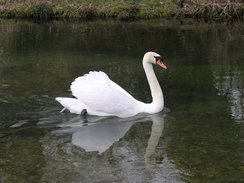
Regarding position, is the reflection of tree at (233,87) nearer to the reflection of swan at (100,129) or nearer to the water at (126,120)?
the water at (126,120)

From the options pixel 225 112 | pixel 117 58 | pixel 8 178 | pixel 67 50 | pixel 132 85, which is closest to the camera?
pixel 8 178

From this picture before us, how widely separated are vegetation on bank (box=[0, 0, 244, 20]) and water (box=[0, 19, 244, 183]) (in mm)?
6017

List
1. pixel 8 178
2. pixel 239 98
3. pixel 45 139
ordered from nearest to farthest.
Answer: pixel 8 178, pixel 45 139, pixel 239 98

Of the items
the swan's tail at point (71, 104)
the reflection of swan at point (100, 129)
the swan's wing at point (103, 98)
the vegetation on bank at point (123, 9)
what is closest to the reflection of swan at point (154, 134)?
the reflection of swan at point (100, 129)

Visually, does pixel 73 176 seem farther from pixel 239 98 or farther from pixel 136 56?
pixel 136 56

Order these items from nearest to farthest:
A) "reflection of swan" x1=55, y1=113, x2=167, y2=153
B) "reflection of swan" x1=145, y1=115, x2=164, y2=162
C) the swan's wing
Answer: "reflection of swan" x1=145, y1=115, x2=164, y2=162, "reflection of swan" x1=55, y1=113, x2=167, y2=153, the swan's wing

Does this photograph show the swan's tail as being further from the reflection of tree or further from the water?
the reflection of tree

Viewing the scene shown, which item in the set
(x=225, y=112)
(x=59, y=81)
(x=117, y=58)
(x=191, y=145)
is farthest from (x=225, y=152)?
(x=117, y=58)

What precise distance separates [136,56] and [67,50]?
7.49 ft

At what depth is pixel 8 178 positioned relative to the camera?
21.2 ft

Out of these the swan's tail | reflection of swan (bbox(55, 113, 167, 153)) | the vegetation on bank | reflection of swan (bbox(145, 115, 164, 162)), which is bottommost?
reflection of swan (bbox(55, 113, 167, 153))

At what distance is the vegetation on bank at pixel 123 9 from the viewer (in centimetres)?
2219

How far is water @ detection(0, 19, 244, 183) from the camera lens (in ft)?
22.1

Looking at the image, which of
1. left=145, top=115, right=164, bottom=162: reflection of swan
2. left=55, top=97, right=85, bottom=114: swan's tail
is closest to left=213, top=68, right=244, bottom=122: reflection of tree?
left=145, top=115, right=164, bottom=162: reflection of swan
